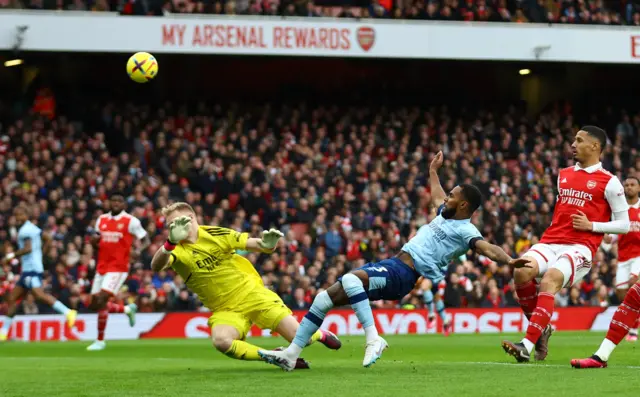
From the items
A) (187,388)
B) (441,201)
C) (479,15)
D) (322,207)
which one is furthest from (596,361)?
(479,15)

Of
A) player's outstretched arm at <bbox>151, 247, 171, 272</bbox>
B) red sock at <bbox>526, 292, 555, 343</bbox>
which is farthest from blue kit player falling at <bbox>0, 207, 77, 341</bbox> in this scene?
red sock at <bbox>526, 292, 555, 343</bbox>

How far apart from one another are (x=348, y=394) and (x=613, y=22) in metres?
24.2

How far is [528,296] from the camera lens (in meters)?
11.4

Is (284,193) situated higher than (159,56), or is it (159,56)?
(159,56)

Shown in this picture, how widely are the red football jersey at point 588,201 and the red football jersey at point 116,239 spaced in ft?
24.5

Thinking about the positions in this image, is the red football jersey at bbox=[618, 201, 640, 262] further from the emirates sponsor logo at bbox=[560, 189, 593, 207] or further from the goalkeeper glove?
the goalkeeper glove

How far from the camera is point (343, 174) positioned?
26.9 metres

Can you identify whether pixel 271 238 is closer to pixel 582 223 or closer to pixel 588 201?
pixel 582 223

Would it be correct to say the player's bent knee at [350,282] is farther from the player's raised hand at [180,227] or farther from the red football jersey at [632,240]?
the red football jersey at [632,240]

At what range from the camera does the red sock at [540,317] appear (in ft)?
33.6

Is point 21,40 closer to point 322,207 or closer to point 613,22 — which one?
point 322,207

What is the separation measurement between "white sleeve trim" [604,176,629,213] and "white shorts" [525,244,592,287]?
48 centimetres

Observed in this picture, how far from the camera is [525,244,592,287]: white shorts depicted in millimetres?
10594

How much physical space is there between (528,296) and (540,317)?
108 centimetres
